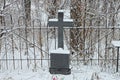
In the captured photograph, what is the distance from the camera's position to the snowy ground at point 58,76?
5840 millimetres

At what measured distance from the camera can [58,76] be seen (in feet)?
19.5

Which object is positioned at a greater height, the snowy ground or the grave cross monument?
the grave cross monument

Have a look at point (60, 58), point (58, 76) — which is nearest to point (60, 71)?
point (58, 76)

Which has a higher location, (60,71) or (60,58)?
(60,58)

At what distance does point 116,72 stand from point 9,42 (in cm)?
292

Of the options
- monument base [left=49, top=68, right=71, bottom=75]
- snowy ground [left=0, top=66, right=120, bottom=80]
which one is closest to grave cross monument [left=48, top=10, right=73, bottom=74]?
monument base [left=49, top=68, right=71, bottom=75]

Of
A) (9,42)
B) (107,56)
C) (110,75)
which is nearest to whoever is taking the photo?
(110,75)

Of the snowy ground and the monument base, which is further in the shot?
the monument base

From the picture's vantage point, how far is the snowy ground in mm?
5840

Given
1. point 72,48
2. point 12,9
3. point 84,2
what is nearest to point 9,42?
point 12,9

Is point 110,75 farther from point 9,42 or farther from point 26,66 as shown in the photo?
point 9,42

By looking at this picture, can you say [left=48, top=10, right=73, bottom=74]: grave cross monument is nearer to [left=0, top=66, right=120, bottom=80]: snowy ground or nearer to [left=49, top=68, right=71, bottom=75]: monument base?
[left=49, top=68, right=71, bottom=75]: monument base

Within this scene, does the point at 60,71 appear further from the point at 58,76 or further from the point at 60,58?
the point at 60,58

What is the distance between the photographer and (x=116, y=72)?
20.4ft
